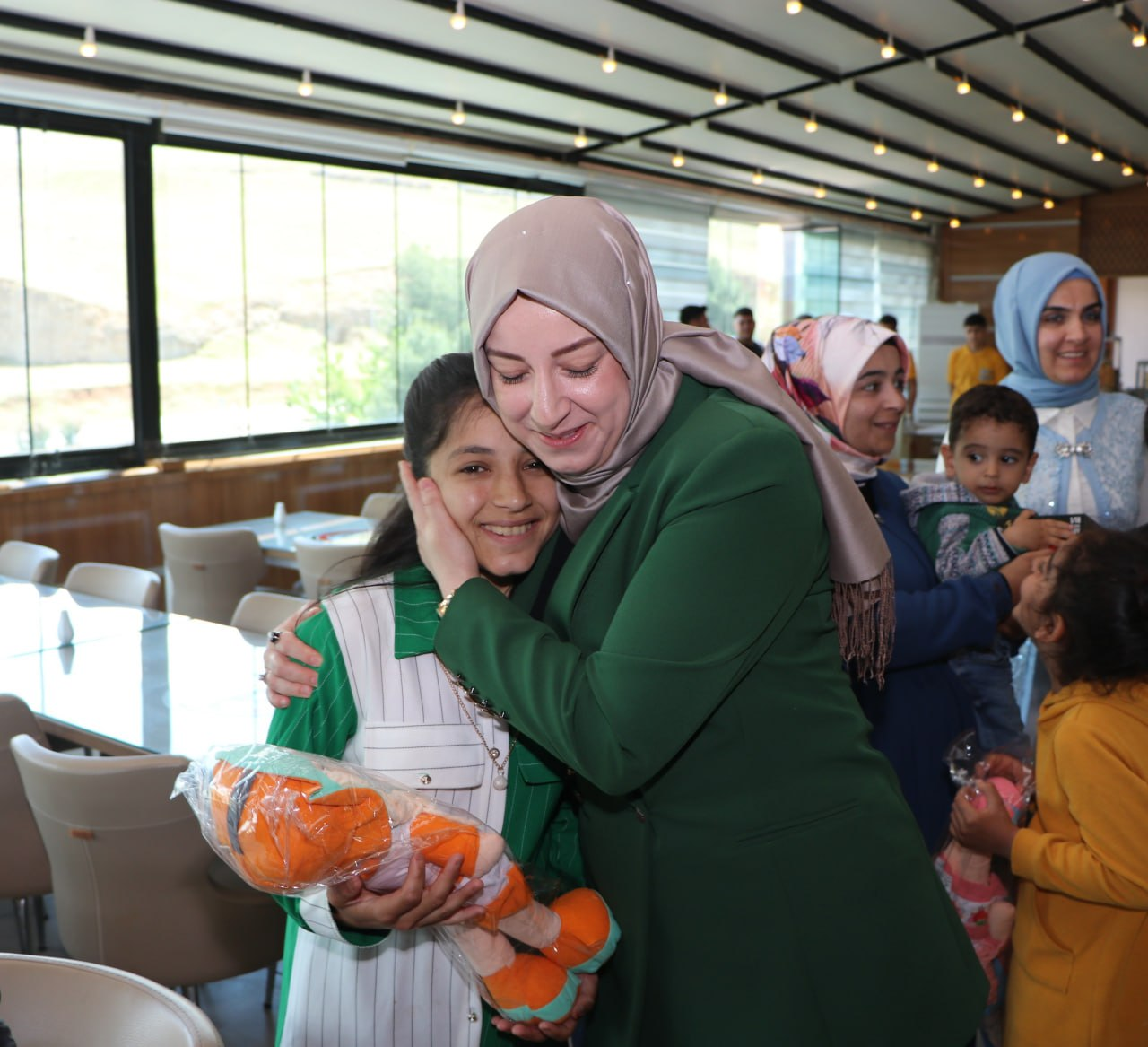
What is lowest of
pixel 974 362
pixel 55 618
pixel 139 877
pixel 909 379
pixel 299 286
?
pixel 139 877

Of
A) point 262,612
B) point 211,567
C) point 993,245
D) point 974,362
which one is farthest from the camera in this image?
point 993,245

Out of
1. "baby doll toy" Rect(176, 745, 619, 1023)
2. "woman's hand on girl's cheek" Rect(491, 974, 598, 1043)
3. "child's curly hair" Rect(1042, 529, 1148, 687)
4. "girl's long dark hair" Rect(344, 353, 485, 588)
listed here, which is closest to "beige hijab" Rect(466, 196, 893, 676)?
"girl's long dark hair" Rect(344, 353, 485, 588)

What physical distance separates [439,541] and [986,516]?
1.42 metres

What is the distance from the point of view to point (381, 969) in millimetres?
1533

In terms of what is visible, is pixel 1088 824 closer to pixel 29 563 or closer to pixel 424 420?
pixel 424 420

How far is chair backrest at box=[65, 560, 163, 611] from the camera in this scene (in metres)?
4.71

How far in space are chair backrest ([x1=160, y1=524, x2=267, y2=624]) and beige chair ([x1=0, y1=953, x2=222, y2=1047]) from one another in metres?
4.37

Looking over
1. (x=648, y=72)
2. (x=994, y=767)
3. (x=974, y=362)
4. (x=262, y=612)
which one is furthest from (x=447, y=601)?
(x=974, y=362)

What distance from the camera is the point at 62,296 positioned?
7.28 meters

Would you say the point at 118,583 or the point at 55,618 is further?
the point at 118,583

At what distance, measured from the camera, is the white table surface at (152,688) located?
3.01m

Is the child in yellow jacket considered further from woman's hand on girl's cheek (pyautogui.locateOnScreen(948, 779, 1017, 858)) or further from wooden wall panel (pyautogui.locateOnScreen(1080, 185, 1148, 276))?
wooden wall panel (pyautogui.locateOnScreen(1080, 185, 1148, 276))

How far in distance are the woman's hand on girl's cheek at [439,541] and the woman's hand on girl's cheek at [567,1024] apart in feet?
1.67

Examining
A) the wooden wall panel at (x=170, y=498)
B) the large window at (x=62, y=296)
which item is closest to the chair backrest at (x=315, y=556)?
the wooden wall panel at (x=170, y=498)
